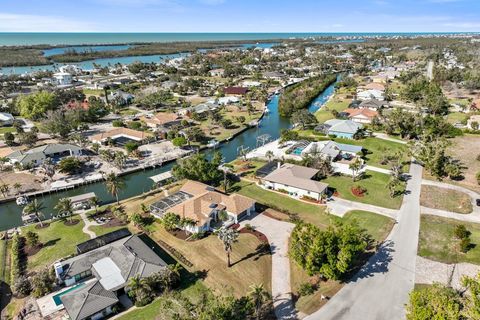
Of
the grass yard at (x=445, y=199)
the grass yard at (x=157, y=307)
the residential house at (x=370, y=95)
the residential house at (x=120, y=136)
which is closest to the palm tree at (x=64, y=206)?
the grass yard at (x=157, y=307)

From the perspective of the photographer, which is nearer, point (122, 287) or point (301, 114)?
point (122, 287)

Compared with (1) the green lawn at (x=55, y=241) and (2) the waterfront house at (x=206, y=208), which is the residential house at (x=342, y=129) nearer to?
(2) the waterfront house at (x=206, y=208)

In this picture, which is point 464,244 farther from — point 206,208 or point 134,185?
point 134,185

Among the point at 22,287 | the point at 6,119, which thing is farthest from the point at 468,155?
the point at 6,119

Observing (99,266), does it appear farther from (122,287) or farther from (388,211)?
(388,211)

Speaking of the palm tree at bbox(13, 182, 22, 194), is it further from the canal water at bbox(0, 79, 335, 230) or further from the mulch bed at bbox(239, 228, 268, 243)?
the mulch bed at bbox(239, 228, 268, 243)

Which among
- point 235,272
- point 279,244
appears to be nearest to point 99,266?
point 235,272
